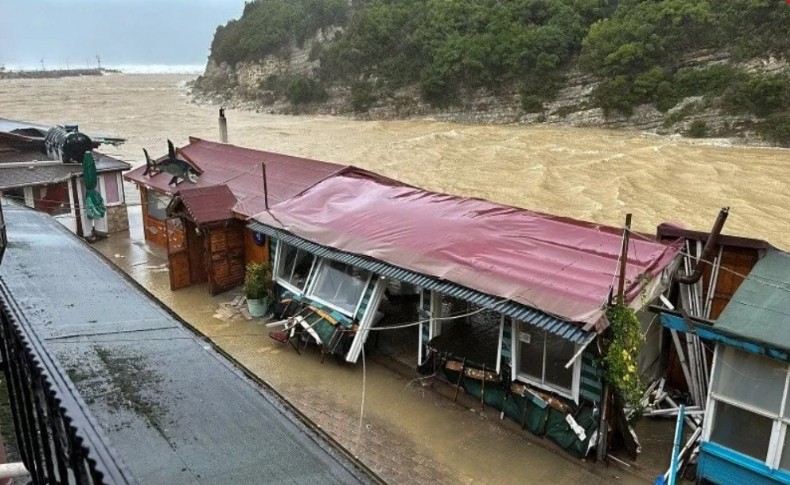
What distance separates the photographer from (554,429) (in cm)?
945

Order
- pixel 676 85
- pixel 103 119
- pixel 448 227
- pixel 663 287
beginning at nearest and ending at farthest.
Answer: pixel 663 287, pixel 448 227, pixel 676 85, pixel 103 119

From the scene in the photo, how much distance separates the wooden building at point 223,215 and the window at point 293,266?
89 cm

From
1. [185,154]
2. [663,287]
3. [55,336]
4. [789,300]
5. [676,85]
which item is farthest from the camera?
[676,85]

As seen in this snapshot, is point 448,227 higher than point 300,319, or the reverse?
point 448,227

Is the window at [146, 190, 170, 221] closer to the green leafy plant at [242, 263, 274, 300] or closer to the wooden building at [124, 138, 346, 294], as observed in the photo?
the wooden building at [124, 138, 346, 294]

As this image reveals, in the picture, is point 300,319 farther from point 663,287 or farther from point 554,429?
point 663,287

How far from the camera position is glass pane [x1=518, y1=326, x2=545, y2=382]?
9.78 meters

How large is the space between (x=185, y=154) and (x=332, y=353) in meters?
11.7

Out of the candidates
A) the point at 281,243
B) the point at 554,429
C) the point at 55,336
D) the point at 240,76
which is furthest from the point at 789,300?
the point at 240,76

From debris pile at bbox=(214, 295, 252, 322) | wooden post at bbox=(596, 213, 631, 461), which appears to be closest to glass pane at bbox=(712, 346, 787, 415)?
wooden post at bbox=(596, 213, 631, 461)

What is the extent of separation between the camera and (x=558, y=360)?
31.4 feet

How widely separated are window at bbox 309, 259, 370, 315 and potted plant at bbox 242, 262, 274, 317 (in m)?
1.86

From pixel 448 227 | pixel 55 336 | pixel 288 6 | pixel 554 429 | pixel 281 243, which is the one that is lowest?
pixel 554 429

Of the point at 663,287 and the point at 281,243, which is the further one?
the point at 281,243
